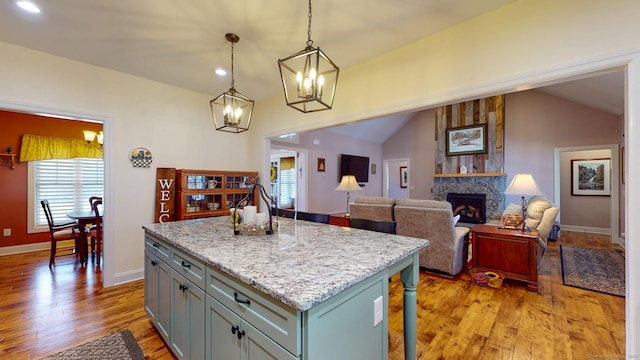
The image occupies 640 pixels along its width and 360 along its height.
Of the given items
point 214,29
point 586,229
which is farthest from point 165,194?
point 586,229

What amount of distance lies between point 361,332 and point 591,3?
2543 millimetres

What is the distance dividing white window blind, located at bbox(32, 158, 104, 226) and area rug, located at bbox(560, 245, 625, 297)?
293 inches

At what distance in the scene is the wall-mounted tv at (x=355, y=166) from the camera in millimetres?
7105

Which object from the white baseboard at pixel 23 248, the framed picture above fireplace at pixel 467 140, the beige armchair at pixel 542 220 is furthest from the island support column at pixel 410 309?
the white baseboard at pixel 23 248

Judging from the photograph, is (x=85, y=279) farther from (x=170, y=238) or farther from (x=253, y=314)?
(x=253, y=314)

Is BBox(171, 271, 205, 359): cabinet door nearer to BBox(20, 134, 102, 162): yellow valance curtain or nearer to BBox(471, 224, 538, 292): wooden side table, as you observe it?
BBox(471, 224, 538, 292): wooden side table

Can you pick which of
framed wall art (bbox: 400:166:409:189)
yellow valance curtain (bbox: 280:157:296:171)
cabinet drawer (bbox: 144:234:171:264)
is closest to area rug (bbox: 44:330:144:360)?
cabinet drawer (bbox: 144:234:171:264)

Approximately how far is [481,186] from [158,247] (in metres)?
7.02

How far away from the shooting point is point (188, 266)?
1.58m

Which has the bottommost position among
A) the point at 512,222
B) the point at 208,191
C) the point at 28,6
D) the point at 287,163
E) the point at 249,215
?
the point at 512,222

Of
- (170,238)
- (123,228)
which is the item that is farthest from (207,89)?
(170,238)

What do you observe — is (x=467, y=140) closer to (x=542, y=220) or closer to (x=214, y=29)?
(x=542, y=220)

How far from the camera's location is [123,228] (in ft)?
10.9

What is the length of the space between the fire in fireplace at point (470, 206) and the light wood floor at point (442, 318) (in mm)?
3264
